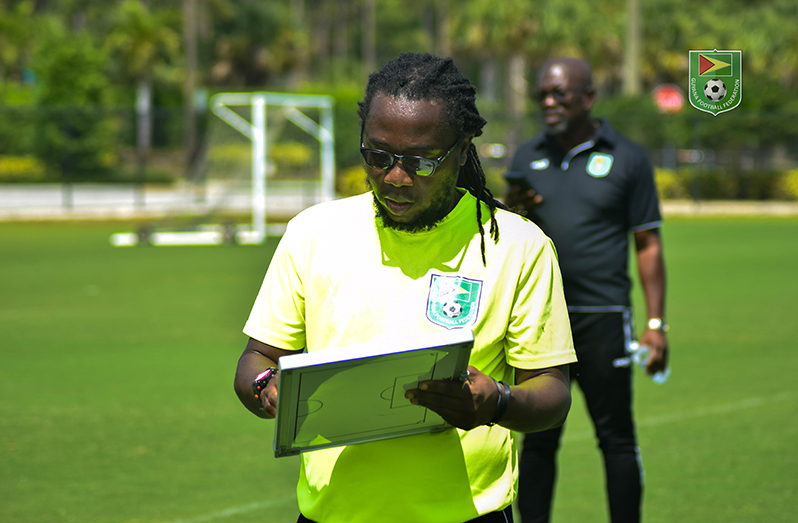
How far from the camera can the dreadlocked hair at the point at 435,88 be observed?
2.06m

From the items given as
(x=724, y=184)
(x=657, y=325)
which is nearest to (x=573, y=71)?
(x=657, y=325)

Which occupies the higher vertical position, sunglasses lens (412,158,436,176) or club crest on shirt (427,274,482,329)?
sunglasses lens (412,158,436,176)

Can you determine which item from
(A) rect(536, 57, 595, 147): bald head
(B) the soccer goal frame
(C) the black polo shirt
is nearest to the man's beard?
(C) the black polo shirt

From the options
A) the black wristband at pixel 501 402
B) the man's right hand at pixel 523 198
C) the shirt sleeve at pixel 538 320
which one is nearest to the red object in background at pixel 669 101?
the man's right hand at pixel 523 198

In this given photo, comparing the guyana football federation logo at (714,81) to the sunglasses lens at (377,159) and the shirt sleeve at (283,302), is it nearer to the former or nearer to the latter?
the sunglasses lens at (377,159)

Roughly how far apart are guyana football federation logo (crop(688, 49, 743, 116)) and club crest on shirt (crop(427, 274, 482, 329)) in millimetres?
992

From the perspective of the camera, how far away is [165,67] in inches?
2190

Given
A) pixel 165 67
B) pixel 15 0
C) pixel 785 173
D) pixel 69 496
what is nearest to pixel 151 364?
pixel 69 496

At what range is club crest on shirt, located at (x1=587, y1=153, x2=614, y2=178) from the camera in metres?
4.16

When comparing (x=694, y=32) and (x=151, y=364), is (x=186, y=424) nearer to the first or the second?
(x=151, y=364)

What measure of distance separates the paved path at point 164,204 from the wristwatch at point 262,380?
18414 millimetres

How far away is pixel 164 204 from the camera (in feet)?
92.0

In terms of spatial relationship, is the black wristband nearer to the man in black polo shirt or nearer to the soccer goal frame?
the man in black polo shirt

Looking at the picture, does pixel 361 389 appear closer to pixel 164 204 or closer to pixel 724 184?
pixel 164 204
